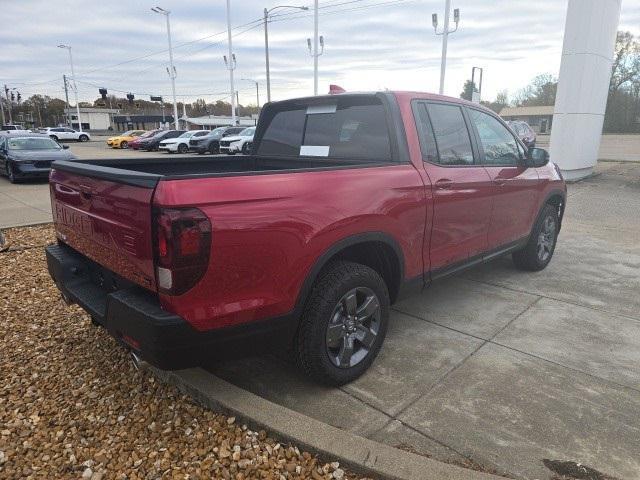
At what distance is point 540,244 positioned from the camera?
528 centimetres

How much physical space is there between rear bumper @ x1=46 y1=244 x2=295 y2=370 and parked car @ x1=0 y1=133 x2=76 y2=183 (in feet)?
38.3

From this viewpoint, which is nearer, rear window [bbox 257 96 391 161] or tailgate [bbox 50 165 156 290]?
tailgate [bbox 50 165 156 290]

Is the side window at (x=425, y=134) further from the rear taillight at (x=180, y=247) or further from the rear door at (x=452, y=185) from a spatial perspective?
the rear taillight at (x=180, y=247)

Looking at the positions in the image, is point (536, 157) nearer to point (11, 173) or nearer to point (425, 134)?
point (425, 134)

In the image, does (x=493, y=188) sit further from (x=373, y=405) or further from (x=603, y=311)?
(x=373, y=405)

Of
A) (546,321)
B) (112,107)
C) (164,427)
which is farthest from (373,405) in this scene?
(112,107)

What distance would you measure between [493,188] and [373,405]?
7.29ft

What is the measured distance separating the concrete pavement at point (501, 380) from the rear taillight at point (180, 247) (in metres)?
1.16

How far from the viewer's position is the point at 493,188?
408cm

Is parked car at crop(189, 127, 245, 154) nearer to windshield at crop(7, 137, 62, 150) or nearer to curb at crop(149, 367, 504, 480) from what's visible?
windshield at crop(7, 137, 62, 150)

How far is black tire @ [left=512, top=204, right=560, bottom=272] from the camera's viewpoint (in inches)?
202

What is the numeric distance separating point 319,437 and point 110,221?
153 cm

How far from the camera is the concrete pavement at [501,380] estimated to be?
250 cm

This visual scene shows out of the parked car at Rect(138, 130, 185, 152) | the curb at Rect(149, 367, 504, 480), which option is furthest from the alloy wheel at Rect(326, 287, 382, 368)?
the parked car at Rect(138, 130, 185, 152)
